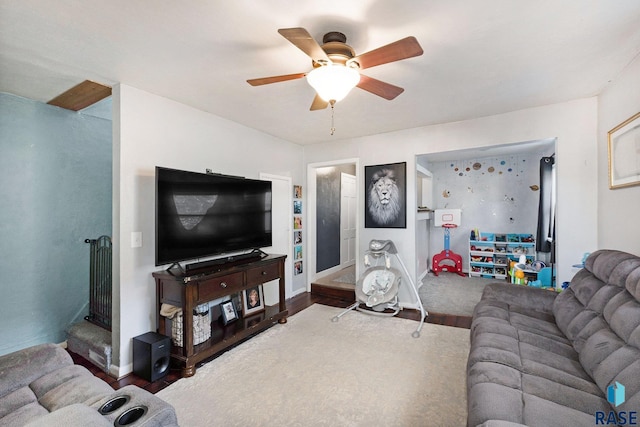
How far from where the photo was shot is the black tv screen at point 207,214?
96.7 inches

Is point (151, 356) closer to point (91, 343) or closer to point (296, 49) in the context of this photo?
point (91, 343)

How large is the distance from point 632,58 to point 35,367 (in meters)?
4.31

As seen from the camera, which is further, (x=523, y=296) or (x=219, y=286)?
(x=219, y=286)

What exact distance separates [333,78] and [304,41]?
269 mm

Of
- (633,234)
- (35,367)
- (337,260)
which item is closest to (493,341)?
(633,234)

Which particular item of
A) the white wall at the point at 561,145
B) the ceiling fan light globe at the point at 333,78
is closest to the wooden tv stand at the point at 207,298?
the ceiling fan light globe at the point at 333,78

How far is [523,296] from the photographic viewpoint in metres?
2.45

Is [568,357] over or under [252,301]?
over

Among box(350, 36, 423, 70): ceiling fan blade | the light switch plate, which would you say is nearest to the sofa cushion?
the light switch plate

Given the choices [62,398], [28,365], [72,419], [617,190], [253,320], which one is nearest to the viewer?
[72,419]

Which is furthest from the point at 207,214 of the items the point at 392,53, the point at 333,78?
the point at 392,53

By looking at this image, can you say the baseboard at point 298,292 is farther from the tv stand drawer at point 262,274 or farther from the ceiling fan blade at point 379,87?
Answer: the ceiling fan blade at point 379,87

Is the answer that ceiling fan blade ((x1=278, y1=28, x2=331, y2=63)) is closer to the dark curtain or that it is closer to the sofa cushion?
the sofa cushion

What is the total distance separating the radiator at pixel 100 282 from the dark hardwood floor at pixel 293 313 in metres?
0.38
